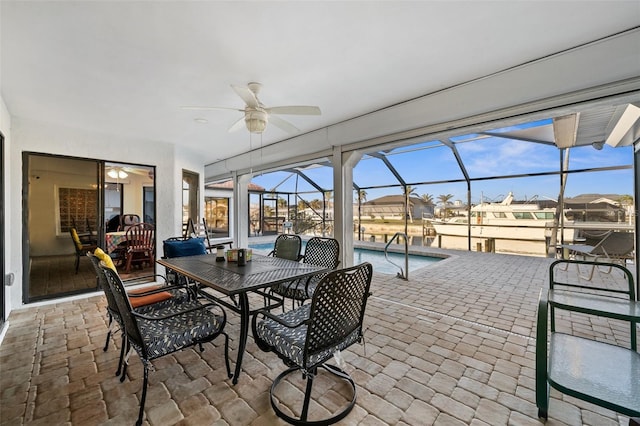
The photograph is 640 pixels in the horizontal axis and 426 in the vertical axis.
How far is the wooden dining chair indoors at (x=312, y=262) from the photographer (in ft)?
9.50

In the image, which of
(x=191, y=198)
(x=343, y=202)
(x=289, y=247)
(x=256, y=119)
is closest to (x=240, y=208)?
(x=191, y=198)

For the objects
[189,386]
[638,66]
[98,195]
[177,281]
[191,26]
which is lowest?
[189,386]

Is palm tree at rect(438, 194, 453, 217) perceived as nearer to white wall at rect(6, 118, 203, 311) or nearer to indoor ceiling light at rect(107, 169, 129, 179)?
white wall at rect(6, 118, 203, 311)

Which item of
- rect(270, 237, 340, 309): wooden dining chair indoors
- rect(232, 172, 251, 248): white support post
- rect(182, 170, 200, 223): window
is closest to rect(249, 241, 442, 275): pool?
rect(232, 172, 251, 248): white support post

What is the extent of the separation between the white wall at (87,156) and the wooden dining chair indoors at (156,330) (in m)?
3.19

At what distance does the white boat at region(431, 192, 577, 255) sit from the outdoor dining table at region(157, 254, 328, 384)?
7426 millimetres

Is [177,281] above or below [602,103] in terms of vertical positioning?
below

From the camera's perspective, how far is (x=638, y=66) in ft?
6.97

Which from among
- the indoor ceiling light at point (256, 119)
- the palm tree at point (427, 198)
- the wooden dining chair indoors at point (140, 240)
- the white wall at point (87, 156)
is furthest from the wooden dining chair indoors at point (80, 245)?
the palm tree at point (427, 198)

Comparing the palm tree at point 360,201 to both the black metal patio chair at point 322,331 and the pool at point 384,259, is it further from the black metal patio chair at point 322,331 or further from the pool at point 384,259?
the black metal patio chair at point 322,331

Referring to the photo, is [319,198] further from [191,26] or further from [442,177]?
[191,26]

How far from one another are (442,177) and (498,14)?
265 inches

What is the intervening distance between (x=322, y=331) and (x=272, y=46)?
224 centimetres

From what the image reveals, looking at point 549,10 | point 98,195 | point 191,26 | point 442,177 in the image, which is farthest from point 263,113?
point 442,177
